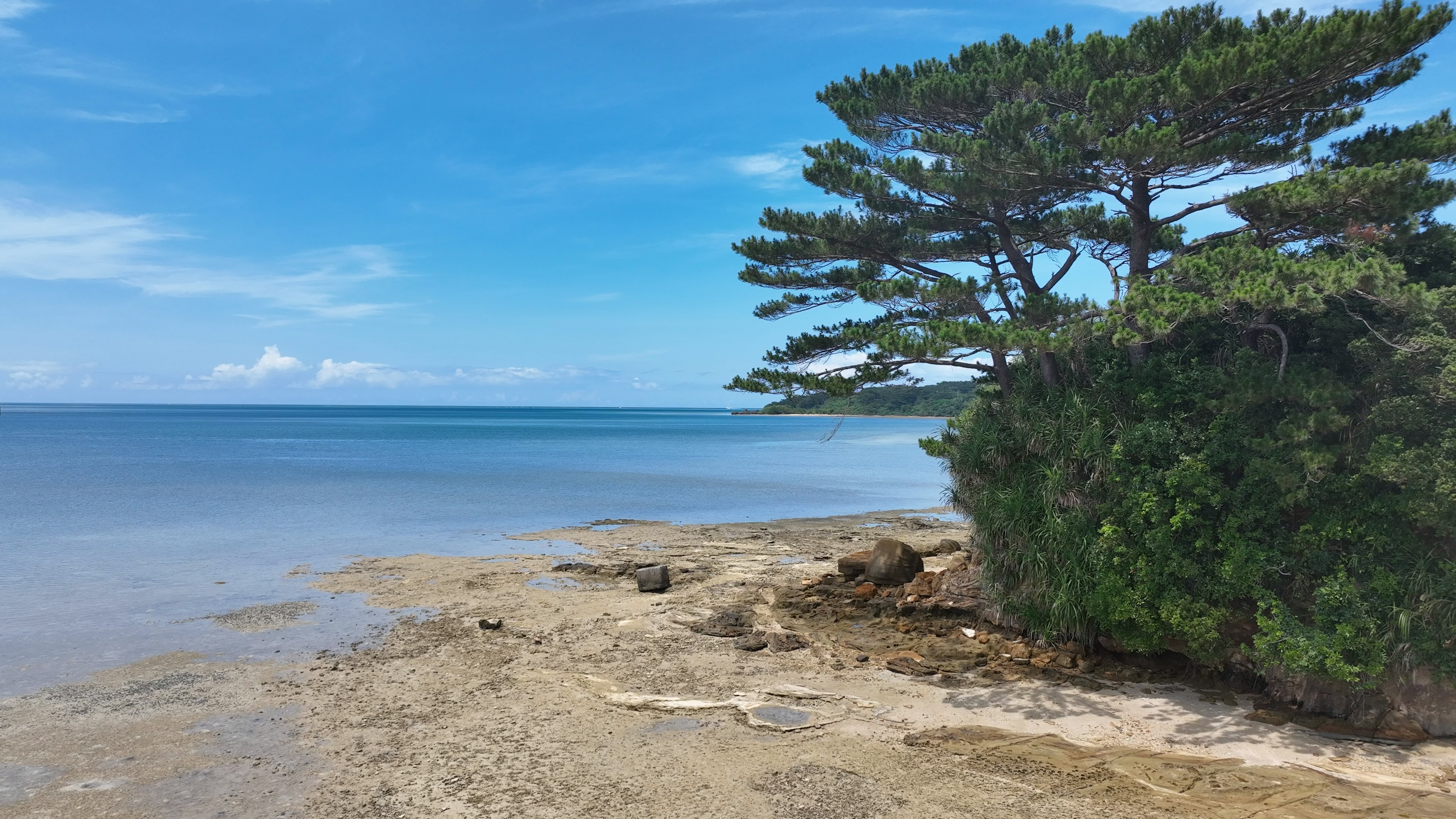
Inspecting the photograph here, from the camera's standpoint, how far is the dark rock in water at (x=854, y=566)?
15961 millimetres

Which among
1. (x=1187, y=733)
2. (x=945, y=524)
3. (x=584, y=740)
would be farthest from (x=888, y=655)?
(x=945, y=524)

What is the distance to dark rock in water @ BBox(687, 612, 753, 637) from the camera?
12.7 metres

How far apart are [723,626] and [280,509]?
23607 mm

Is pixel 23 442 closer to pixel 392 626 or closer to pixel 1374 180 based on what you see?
pixel 392 626

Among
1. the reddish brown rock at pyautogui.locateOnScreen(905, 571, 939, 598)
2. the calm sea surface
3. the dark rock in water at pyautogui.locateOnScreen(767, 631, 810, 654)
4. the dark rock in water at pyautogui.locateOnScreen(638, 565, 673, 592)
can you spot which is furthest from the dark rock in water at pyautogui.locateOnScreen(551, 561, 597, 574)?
the reddish brown rock at pyautogui.locateOnScreen(905, 571, 939, 598)

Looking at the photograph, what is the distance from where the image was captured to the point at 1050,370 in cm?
1230

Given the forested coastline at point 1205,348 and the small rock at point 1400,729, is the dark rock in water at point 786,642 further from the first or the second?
the small rock at point 1400,729

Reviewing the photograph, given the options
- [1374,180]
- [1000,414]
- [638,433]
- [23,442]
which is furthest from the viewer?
[638,433]

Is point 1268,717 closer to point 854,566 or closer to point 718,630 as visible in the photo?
point 718,630

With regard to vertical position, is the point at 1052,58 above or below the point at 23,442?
above

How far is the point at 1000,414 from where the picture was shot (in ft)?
42.1

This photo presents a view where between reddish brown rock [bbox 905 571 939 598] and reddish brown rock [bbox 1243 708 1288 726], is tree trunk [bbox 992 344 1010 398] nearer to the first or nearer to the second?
reddish brown rock [bbox 905 571 939 598]

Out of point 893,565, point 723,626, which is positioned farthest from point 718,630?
point 893,565

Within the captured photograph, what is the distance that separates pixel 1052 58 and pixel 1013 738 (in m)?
9.54
